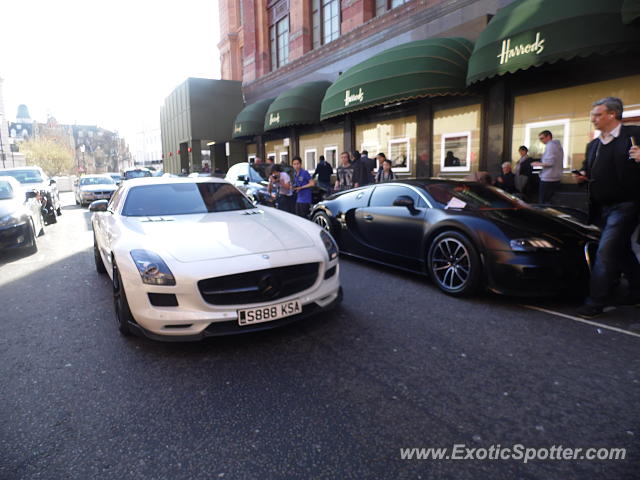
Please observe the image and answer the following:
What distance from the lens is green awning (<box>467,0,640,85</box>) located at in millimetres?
6707

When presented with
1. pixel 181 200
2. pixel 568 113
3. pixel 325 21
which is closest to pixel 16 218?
pixel 181 200

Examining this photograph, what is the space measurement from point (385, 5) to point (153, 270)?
1398cm

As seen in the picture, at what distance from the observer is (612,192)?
3998mm

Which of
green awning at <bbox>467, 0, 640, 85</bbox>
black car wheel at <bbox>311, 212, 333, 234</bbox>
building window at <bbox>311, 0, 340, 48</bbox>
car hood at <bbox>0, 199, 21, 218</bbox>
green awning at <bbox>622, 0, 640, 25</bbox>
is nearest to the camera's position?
green awning at <bbox>622, 0, 640, 25</bbox>

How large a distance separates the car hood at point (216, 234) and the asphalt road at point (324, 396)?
2.58 feet

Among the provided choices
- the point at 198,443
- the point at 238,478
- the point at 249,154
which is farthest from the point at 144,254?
the point at 249,154

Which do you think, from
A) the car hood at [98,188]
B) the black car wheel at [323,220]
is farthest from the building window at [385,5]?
the car hood at [98,188]

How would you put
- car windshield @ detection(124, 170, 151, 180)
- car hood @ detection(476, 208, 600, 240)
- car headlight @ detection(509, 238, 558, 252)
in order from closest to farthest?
car headlight @ detection(509, 238, 558, 252)
car hood @ detection(476, 208, 600, 240)
car windshield @ detection(124, 170, 151, 180)

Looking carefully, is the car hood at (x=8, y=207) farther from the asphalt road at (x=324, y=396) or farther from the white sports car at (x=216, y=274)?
the white sports car at (x=216, y=274)

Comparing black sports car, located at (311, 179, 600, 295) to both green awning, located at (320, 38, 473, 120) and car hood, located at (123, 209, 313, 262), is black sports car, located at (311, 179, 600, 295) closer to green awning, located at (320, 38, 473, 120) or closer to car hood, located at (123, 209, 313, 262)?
car hood, located at (123, 209, 313, 262)

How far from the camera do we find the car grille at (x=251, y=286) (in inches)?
122

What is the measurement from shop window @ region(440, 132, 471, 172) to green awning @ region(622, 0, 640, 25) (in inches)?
191

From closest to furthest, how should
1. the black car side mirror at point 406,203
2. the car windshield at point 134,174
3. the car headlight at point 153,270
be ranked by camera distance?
the car headlight at point 153,270, the black car side mirror at point 406,203, the car windshield at point 134,174

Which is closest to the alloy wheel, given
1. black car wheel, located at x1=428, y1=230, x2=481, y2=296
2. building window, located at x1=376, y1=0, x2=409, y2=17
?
black car wheel, located at x1=428, y1=230, x2=481, y2=296
